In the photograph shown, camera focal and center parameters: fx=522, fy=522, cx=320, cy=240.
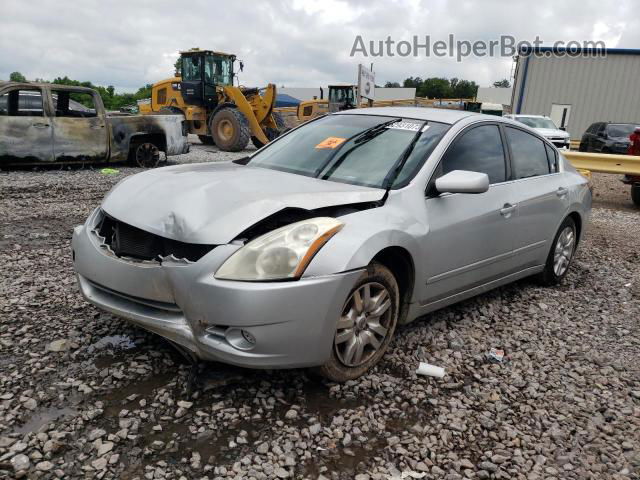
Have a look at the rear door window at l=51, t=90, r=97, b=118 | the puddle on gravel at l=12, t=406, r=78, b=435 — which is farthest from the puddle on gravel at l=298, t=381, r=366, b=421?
the rear door window at l=51, t=90, r=97, b=118

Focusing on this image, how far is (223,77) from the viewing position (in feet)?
56.3

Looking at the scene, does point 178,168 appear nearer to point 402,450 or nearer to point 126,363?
point 126,363

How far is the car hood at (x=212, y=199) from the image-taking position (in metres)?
2.60

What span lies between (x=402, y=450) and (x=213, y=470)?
0.87 metres

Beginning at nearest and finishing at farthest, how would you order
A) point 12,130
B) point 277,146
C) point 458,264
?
1. point 458,264
2. point 277,146
3. point 12,130

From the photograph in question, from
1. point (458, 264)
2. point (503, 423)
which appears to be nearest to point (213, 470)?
point (503, 423)

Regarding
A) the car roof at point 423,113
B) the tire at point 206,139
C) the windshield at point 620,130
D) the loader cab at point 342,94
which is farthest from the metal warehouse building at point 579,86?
the car roof at point 423,113

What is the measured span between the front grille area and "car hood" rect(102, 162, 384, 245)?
0.19 ft

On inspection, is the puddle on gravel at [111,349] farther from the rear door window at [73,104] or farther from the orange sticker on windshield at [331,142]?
the rear door window at [73,104]

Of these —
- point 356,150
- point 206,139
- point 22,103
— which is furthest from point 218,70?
point 356,150

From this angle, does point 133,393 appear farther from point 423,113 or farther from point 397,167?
point 423,113

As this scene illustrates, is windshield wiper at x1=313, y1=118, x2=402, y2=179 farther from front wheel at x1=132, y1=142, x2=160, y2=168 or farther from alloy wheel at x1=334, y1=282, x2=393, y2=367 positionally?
front wheel at x1=132, y1=142, x2=160, y2=168

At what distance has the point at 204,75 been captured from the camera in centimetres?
1666

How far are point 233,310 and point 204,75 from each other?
51.3ft
